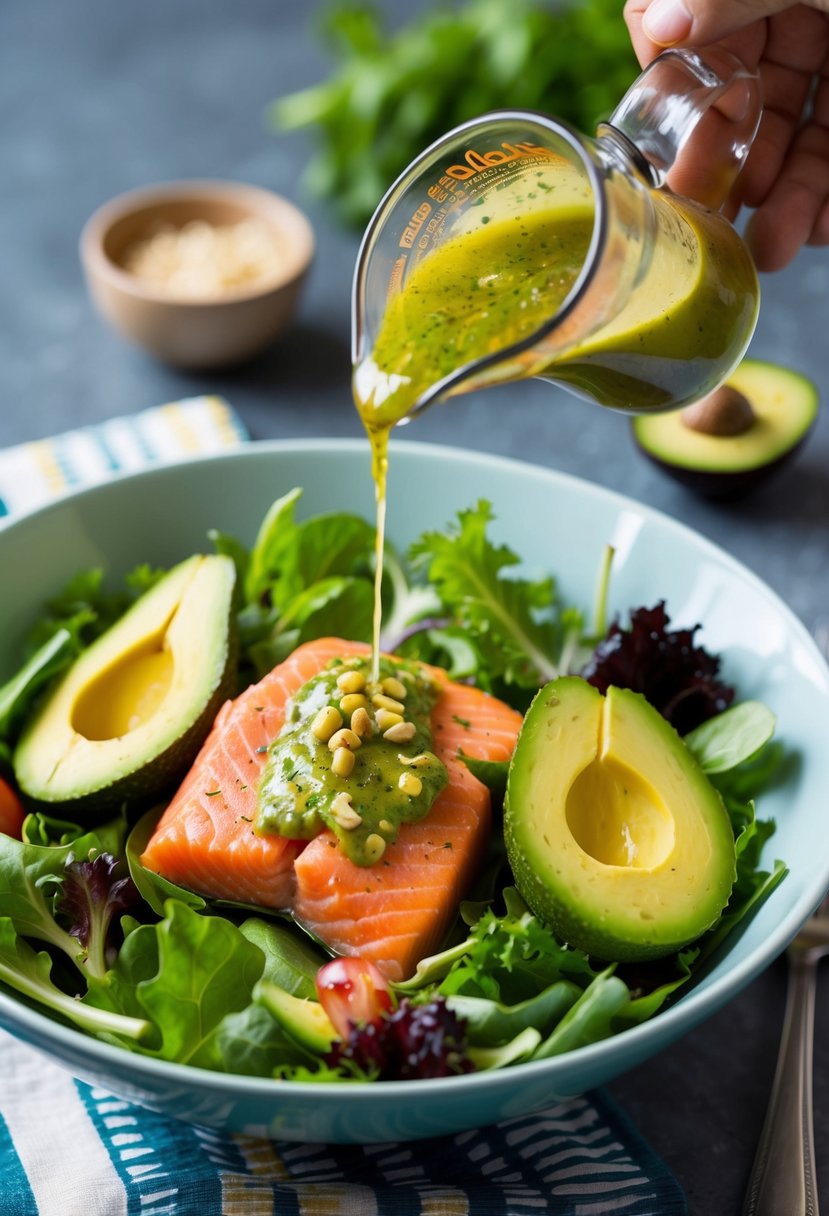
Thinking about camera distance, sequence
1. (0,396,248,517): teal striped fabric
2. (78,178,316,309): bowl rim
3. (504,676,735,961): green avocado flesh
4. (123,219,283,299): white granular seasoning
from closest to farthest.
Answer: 1. (504,676,735,961): green avocado flesh
2. (0,396,248,517): teal striped fabric
3. (78,178,316,309): bowl rim
4. (123,219,283,299): white granular seasoning

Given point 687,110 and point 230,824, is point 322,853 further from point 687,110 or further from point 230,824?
point 687,110

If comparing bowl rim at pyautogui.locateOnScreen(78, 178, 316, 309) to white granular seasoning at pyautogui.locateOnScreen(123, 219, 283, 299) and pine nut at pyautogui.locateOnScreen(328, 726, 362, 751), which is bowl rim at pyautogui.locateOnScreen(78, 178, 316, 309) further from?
pine nut at pyautogui.locateOnScreen(328, 726, 362, 751)

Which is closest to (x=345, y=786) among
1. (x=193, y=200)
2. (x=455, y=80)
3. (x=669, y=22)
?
(x=669, y=22)

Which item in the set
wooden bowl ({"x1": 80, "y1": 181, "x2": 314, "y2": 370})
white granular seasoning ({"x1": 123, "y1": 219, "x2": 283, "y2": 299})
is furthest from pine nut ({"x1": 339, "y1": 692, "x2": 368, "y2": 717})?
white granular seasoning ({"x1": 123, "y1": 219, "x2": 283, "y2": 299})

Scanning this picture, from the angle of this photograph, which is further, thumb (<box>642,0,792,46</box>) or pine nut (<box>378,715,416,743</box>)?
thumb (<box>642,0,792,46</box>)

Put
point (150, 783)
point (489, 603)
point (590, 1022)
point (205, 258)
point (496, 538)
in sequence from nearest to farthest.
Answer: point (590, 1022) → point (150, 783) → point (489, 603) → point (496, 538) → point (205, 258)

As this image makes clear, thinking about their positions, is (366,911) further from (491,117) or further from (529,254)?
(491,117)
